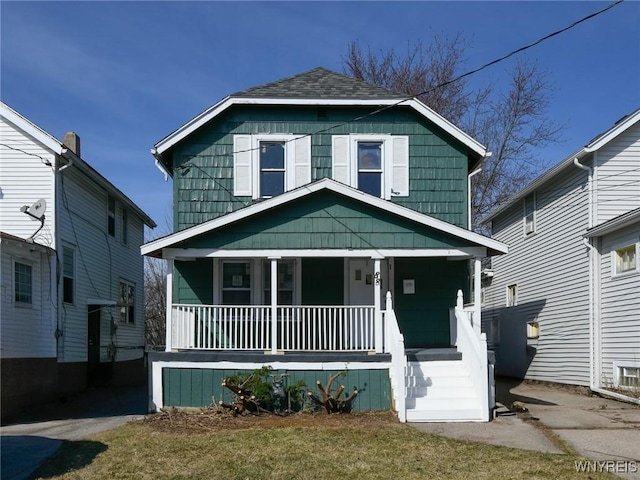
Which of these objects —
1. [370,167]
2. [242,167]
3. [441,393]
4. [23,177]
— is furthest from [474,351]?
[23,177]

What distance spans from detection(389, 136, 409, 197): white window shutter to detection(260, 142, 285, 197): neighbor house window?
240 cm

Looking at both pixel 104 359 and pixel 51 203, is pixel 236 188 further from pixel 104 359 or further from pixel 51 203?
pixel 104 359

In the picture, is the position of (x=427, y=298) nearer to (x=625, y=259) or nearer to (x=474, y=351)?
(x=474, y=351)

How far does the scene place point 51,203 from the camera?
47.5 ft

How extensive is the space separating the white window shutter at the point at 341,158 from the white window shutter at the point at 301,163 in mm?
542

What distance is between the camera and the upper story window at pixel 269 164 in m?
14.3

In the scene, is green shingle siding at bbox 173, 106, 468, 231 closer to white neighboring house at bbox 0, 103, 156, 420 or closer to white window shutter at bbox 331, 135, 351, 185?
white window shutter at bbox 331, 135, 351, 185

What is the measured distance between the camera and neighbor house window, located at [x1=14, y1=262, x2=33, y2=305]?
13203 mm

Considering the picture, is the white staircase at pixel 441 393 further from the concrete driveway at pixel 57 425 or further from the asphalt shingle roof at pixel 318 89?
the asphalt shingle roof at pixel 318 89

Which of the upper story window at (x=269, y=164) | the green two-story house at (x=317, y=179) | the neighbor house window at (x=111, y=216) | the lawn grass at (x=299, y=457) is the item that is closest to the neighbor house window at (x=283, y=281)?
the green two-story house at (x=317, y=179)

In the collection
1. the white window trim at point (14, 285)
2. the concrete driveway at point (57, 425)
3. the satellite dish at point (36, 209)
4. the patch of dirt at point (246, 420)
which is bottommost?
the concrete driveway at point (57, 425)

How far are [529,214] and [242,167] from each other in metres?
9.28

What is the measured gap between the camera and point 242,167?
14383 millimetres

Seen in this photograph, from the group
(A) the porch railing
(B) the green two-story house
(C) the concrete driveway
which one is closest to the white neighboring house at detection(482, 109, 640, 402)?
(B) the green two-story house
